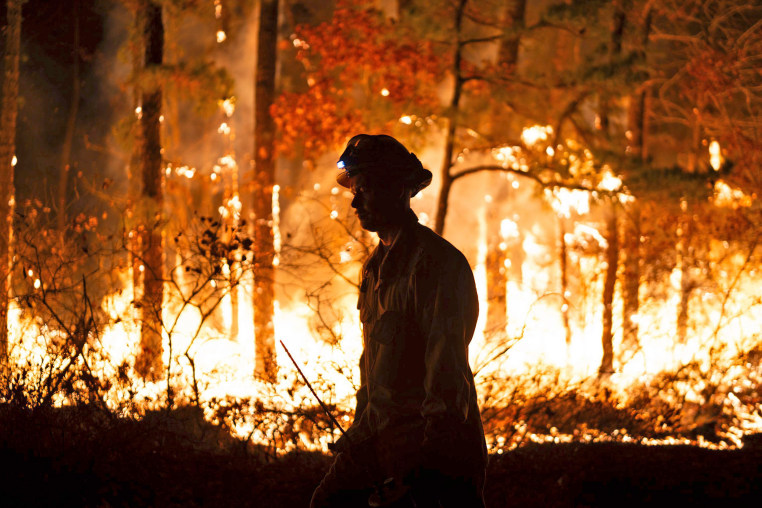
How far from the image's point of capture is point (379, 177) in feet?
10.7

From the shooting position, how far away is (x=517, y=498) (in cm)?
749

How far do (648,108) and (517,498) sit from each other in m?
18.7

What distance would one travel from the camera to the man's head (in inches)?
129

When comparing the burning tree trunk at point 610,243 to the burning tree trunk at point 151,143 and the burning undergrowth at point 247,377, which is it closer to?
the burning undergrowth at point 247,377

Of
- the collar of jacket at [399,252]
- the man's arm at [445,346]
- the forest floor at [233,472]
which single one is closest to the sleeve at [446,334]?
the man's arm at [445,346]

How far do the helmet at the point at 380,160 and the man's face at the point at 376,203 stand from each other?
0.04 m

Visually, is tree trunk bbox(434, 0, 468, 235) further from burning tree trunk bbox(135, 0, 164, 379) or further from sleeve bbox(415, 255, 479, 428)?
sleeve bbox(415, 255, 479, 428)

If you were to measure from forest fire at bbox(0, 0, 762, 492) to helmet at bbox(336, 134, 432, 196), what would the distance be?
5.12m

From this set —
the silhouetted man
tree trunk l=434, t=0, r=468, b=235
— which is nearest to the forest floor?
the silhouetted man

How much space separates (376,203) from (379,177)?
102 mm

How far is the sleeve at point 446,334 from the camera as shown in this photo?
9.62 feet

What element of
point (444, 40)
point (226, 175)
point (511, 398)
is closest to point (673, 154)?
point (226, 175)

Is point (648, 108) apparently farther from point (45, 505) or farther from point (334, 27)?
point (45, 505)

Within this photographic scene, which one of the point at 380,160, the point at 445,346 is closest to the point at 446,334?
the point at 445,346
